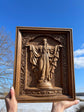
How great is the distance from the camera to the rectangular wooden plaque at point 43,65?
154cm

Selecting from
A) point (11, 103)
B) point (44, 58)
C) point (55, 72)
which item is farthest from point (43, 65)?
point (11, 103)

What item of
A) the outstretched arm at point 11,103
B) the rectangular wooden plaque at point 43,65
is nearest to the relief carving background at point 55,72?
the rectangular wooden plaque at point 43,65

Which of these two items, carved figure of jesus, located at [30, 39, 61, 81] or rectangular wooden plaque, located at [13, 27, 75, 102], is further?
carved figure of jesus, located at [30, 39, 61, 81]

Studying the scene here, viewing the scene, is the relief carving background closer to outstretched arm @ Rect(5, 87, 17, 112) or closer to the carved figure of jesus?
the carved figure of jesus

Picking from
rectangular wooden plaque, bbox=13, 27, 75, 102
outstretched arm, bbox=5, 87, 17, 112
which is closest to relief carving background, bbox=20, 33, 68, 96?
rectangular wooden plaque, bbox=13, 27, 75, 102

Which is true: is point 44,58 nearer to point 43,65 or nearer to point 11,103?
point 43,65

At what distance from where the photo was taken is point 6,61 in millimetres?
5523

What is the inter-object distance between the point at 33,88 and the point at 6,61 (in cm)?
432

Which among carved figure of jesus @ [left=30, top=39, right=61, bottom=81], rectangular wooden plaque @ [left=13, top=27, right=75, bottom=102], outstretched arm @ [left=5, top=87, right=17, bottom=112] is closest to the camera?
outstretched arm @ [left=5, top=87, right=17, bottom=112]

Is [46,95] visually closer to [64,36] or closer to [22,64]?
[22,64]

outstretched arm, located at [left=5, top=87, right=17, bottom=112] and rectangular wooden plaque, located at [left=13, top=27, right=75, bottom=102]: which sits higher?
rectangular wooden plaque, located at [left=13, top=27, right=75, bottom=102]

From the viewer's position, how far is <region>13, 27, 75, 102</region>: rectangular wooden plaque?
154 centimetres

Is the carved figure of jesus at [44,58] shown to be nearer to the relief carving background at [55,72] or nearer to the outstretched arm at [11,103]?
the relief carving background at [55,72]

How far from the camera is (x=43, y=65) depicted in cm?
165
